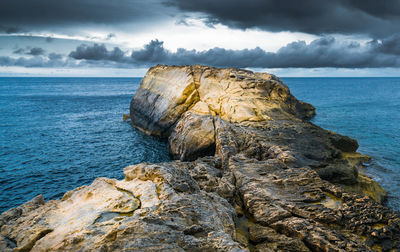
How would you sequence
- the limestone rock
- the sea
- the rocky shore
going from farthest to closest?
the sea < the rocky shore < the limestone rock

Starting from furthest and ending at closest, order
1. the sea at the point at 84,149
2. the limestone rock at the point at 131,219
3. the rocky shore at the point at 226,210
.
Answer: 1. the sea at the point at 84,149
2. the rocky shore at the point at 226,210
3. the limestone rock at the point at 131,219

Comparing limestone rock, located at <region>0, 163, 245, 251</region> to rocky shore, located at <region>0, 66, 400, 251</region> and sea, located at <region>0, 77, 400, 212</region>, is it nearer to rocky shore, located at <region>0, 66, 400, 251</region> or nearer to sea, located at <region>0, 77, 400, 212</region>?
rocky shore, located at <region>0, 66, 400, 251</region>

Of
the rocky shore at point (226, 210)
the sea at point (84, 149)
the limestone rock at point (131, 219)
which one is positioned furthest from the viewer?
the sea at point (84, 149)

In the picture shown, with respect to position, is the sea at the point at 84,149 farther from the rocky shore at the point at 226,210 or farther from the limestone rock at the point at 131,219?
the limestone rock at the point at 131,219

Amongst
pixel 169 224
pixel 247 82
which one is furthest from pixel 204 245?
pixel 247 82

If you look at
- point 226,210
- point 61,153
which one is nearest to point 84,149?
point 61,153

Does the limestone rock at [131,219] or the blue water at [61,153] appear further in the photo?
the blue water at [61,153]

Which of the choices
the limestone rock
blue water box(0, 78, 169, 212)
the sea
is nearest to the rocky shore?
the limestone rock

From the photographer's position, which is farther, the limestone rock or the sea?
the sea

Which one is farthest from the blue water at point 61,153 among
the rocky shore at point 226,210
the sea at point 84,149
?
the rocky shore at point 226,210

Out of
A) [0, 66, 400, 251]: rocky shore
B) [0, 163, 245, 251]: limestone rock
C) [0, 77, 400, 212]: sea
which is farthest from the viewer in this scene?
[0, 77, 400, 212]: sea

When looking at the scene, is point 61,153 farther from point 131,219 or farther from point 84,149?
point 131,219

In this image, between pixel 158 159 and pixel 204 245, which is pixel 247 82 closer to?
pixel 158 159

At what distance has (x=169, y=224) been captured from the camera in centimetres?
1034
